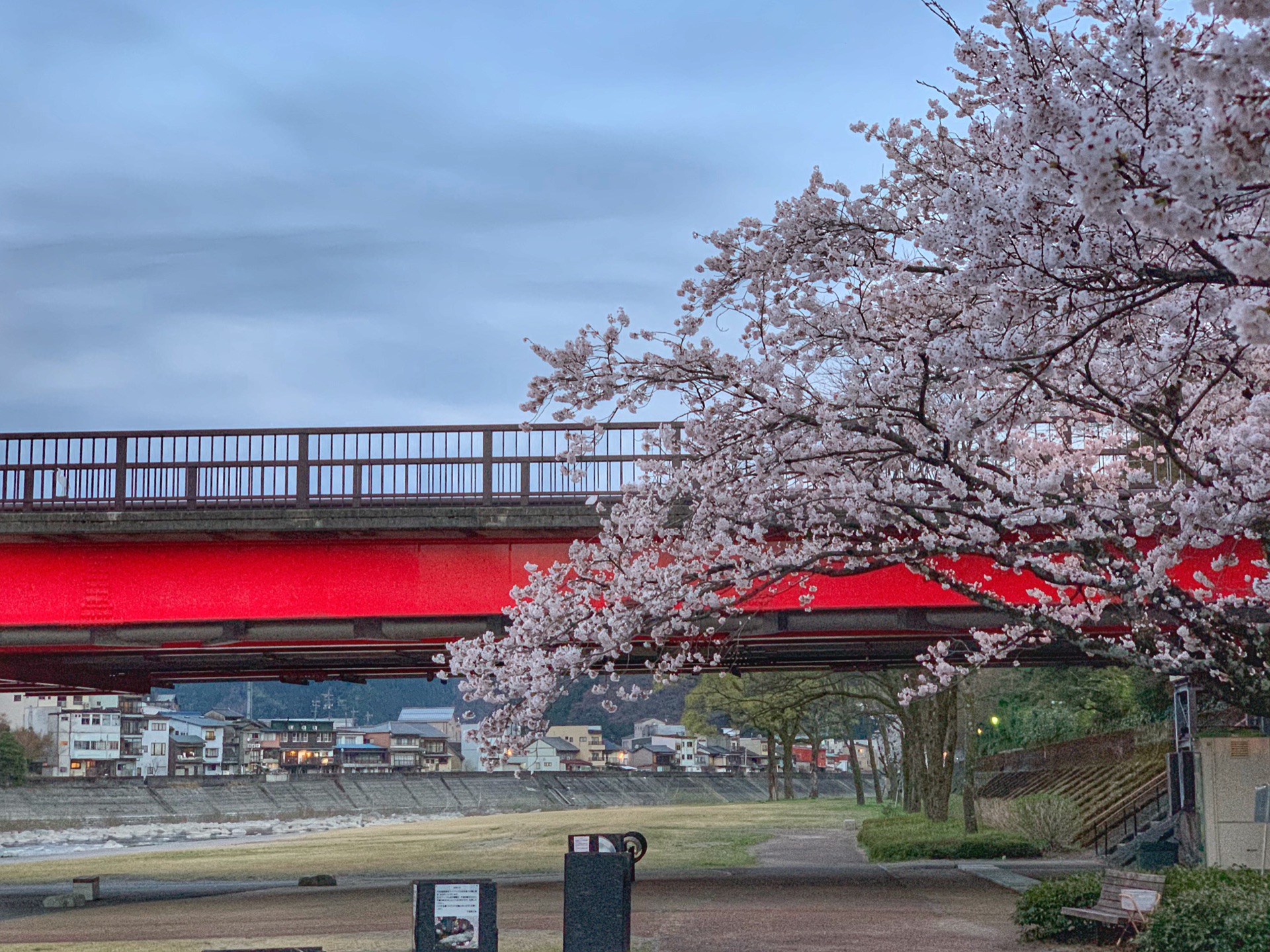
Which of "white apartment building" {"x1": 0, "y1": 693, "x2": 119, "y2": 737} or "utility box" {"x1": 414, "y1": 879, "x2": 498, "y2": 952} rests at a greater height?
"utility box" {"x1": 414, "y1": 879, "x2": 498, "y2": 952}

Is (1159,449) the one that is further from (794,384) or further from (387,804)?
(387,804)

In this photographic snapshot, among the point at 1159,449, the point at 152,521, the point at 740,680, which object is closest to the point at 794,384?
the point at 1159,449

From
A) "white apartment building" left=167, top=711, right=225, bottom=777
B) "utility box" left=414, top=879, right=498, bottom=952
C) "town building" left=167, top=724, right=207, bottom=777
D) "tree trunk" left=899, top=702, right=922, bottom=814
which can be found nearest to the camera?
"utility box" left=414, top=879, right=498, bottom=952

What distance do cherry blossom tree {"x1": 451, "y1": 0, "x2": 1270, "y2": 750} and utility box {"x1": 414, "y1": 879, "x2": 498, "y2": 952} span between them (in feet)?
12.6

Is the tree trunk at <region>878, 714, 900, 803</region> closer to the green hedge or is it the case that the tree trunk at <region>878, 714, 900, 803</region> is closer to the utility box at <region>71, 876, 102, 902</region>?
the green hedge

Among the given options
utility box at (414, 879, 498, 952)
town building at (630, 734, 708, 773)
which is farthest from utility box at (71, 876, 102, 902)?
town building at (630, 734, 708, 773)

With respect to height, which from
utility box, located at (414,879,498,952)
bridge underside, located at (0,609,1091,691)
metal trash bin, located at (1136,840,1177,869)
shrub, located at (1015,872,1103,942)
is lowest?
metal trash bin, located at (1136,840,1177,869)

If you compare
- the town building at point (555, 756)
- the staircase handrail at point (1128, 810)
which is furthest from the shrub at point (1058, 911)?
the town building at point (555, 756)

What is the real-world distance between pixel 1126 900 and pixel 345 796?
3287 inches

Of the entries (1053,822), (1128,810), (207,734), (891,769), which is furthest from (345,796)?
(1128,810)

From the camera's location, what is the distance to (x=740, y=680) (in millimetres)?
46844

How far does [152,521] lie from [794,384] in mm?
12424

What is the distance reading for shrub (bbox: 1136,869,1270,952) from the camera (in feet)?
41.3

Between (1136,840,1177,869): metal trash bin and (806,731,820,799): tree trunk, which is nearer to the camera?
(1136,840,1177,869): metal trash bin
